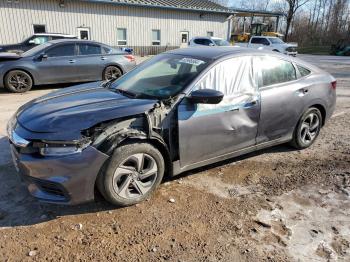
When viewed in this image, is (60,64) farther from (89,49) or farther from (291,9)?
(291,9)

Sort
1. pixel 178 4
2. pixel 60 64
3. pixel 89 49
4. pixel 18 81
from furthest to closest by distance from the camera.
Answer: pixel 178 4 → pixel 89 49 → pixel 60 64 → pixel 18 81

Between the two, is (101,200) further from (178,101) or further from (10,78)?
(10,78)

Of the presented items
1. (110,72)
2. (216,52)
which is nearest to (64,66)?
(110,72)

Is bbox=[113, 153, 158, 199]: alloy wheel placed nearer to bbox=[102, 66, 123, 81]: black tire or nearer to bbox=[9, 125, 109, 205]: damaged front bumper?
bbox=[9, 125, 109, 205]: damaged front bumper

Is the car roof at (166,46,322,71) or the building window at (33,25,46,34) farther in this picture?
the building window at (33,25,46,34)

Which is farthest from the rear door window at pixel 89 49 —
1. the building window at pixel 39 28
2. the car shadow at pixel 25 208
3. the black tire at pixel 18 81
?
the building window at pixel 39 28

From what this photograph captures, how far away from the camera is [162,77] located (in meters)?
4.04

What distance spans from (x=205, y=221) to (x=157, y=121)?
3.71 feet

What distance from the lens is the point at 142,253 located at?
2.74 meters

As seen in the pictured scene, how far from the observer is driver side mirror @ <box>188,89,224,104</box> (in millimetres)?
3428

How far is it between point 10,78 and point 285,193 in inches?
317

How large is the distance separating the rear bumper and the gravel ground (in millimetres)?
299

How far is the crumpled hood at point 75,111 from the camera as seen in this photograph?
304cm

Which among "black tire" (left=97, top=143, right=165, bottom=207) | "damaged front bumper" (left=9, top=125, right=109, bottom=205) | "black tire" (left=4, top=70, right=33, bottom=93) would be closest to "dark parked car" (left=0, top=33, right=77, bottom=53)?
"black tire" (left=4, top=70, right=33, bottom=93)
